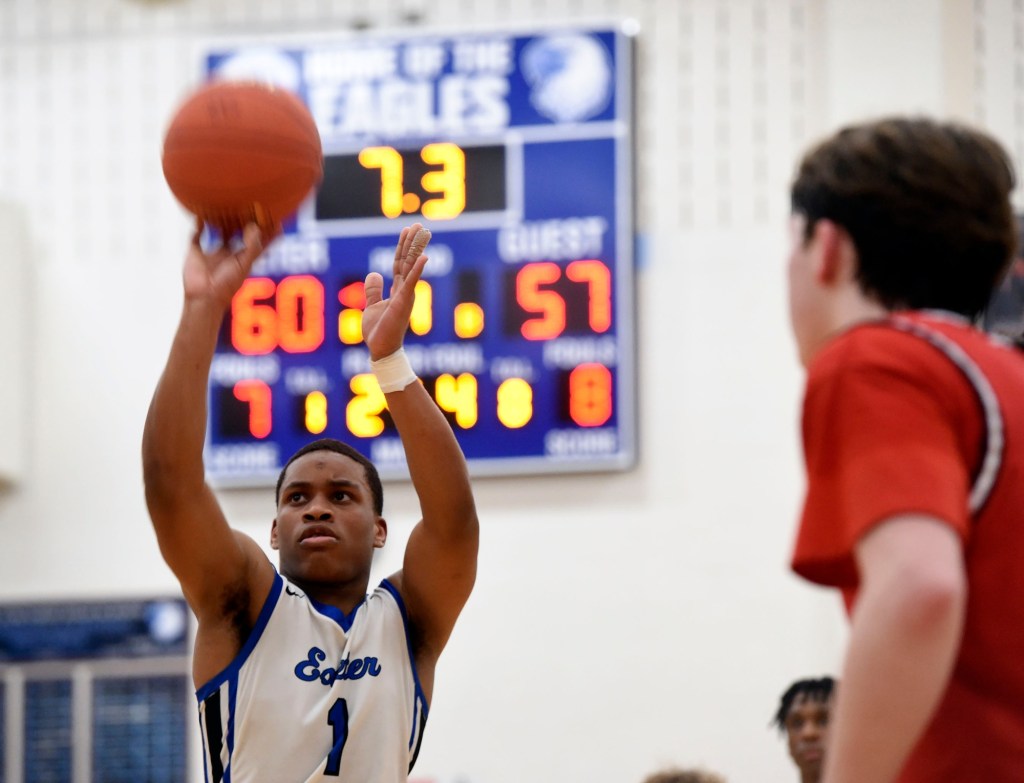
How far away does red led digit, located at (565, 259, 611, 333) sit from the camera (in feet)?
24.5

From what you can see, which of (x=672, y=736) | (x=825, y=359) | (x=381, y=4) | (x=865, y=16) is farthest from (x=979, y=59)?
(x=825, y=359)

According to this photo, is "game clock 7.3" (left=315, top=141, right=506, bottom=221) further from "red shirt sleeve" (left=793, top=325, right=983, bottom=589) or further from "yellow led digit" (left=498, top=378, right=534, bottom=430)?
"red shirt sleeve" (left=793, top=325, right=983, bottom=589)

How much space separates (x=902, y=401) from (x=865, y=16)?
22.6ft

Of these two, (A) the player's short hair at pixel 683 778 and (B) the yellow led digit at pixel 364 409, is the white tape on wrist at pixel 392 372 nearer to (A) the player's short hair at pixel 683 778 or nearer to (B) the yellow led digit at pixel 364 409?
(A) the player's short hair at pixel 683 778

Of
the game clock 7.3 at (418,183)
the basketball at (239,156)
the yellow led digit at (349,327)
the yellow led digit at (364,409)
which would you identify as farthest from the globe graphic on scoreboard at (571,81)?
the basketball at (239,156)

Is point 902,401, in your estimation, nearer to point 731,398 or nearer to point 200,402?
point 200,402

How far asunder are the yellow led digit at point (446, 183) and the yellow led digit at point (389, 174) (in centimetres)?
12

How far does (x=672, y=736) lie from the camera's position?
7.46m

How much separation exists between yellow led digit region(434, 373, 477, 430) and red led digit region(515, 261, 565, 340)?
353 mm

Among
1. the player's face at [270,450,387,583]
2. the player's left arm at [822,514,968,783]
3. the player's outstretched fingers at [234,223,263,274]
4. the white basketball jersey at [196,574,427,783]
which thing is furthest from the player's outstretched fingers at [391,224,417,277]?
the player's left arm at [822,514,968,783]

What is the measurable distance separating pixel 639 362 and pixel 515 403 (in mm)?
710

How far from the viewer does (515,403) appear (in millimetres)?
7469

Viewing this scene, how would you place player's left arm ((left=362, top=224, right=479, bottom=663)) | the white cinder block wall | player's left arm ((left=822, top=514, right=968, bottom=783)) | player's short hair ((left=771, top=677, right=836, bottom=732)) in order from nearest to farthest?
player's left arm ((left=822, top=514, right=968, bottom=783))
player's left arm ((left=362, top=224, right=479, bottom=663))
player's short hair ((left=771, top=677, right=836, bottom=732))
the white cinder block wall

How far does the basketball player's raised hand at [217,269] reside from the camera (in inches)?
108
